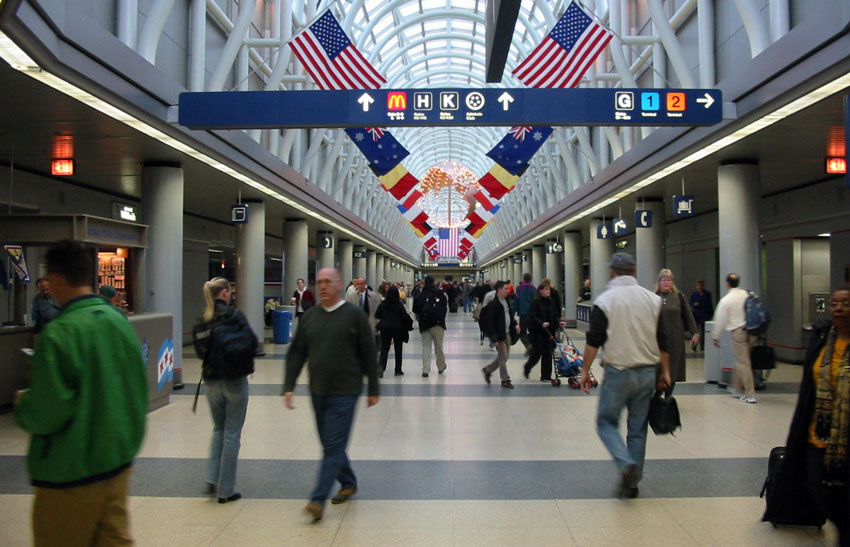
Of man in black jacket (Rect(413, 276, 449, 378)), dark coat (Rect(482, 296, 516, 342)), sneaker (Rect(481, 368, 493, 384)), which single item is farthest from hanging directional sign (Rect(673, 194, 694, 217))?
sneaker (Rect(481, 368, 493, 384))

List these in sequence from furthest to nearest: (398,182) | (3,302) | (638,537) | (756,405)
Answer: (398,182)
(3,302)
(756,405)
(638,537)

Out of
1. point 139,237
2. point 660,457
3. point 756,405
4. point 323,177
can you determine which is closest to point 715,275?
point 756,405

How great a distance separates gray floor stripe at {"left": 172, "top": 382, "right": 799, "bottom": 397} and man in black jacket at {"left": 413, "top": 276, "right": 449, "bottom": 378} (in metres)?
1.17

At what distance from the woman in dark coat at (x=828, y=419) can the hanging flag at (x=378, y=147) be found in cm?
1436

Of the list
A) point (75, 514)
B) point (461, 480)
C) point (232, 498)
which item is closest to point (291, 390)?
point (232, 498)

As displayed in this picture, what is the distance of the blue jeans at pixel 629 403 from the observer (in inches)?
197

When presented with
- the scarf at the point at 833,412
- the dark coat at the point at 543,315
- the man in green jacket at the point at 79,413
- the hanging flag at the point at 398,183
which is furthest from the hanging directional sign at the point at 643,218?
the man in green jacket at the point at 79,413

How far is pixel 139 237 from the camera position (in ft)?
32.8

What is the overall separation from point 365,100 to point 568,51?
15.4 ft

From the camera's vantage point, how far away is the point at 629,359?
4.96 metres

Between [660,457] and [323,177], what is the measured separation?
18.4 meters

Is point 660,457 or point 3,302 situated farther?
point 3,302

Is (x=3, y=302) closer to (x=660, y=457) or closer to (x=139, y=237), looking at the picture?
(x=139, y=237)

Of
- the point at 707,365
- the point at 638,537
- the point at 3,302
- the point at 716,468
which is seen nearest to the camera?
the point at 638,537
